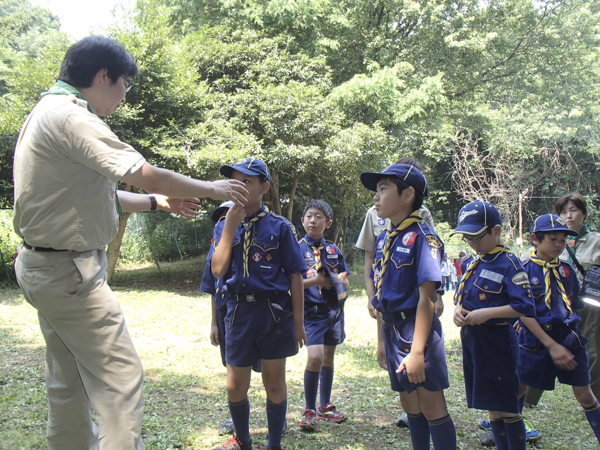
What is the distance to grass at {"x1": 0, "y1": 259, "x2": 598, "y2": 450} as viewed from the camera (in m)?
3.53

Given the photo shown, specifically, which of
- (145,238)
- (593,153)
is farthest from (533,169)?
(145,238)

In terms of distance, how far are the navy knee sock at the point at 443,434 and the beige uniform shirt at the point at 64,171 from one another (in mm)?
2009

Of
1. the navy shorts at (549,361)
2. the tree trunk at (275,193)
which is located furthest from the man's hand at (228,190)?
the tree trunk at (275,193)

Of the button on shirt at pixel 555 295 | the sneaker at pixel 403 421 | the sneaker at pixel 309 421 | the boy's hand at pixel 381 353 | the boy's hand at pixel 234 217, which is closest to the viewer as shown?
the boy's hand at pixel 234 217

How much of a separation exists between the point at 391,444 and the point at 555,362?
1.29 meters

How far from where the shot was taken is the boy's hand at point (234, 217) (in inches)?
114

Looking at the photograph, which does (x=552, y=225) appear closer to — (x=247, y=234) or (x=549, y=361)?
(x=549, y=361)

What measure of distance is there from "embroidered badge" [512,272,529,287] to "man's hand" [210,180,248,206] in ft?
5.59

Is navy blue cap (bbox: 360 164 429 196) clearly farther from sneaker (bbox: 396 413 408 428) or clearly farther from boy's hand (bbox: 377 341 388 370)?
sneaker (bbox: 396 413 408 428)

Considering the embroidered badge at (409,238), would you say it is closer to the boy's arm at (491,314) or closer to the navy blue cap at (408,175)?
the navy blue cap at (408,175)

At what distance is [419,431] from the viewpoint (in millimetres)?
2744

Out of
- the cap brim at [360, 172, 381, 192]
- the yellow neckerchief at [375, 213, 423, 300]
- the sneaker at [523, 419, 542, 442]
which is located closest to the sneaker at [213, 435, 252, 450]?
the yellow neckerchief at [375, 213, 423, 300]

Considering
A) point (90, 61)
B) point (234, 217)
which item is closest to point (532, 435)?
point (234, 217)

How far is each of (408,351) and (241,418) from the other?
4.06 feet
